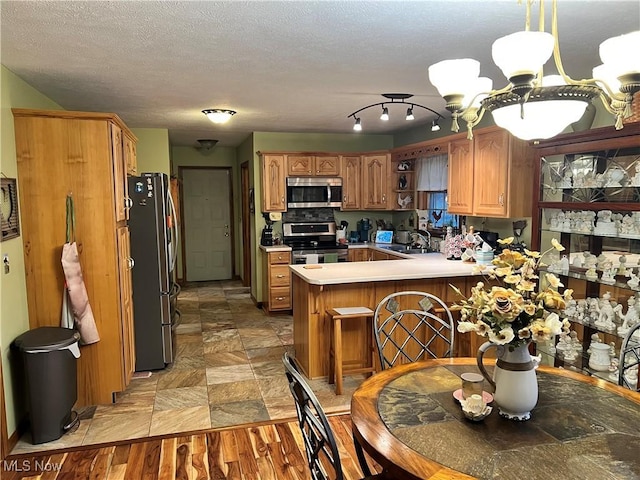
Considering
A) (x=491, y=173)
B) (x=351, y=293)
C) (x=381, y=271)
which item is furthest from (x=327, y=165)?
(x=351, y=293)

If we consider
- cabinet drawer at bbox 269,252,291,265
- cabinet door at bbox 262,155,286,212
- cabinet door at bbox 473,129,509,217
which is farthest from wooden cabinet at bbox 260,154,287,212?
cabinet door at bbox 473,129,509,217

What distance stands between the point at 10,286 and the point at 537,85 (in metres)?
3.11

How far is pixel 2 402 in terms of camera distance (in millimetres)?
2697

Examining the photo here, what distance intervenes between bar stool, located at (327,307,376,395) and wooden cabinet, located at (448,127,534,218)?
152 cm

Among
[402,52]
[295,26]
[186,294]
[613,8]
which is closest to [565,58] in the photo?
[613,8]

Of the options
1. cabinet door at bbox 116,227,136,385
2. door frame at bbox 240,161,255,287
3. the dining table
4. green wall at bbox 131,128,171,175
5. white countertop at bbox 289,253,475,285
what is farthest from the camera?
door frame at bbox 240,161,255,287

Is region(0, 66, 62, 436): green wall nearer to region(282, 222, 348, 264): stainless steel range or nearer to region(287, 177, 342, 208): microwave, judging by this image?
region(282, 222, 348, 264): stainless steel range

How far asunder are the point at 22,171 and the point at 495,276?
9.92 ft

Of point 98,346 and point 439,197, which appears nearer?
point 98,346

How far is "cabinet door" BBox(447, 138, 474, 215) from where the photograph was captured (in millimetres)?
4449

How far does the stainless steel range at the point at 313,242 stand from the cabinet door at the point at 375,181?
0.64m

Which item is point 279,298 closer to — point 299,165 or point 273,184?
Answer: point 273,184

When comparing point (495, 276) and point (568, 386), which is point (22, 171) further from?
point (568, 386)

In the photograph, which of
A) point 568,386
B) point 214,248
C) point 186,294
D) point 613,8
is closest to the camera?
point 568,386
